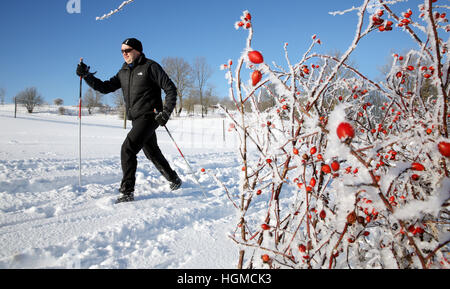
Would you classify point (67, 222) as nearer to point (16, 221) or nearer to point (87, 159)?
point (16, 221)

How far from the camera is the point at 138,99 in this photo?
9.70 feet

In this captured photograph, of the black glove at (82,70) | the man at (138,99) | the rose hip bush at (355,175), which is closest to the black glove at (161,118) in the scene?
the man at (138,99)

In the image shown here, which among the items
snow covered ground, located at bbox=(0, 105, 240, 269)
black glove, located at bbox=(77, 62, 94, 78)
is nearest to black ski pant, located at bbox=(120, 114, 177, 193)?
snow covered ground, located at bbox=(0, 105, 240, 269)

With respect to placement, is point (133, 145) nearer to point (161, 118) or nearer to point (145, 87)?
point (161, 118)

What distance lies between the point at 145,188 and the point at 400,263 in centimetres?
299

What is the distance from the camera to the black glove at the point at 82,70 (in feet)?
10.1

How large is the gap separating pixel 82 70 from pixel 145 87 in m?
0.97

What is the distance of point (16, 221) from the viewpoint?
208cm

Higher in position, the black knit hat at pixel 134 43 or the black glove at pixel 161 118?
the black knit hat at pixel 134 43

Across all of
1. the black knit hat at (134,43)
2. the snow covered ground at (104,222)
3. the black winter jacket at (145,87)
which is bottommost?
the snow covered ground at (104,222)

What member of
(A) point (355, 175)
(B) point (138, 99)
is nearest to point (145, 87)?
(B) point (138, 99)

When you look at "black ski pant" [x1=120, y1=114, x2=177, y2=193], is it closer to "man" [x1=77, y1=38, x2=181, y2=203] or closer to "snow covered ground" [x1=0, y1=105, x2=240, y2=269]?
"man" [x1=77, y1=38, x2=181, y2=203]

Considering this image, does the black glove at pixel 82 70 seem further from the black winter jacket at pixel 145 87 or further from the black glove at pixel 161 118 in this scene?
the black glove at pixel 161 118

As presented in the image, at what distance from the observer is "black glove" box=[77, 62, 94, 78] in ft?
10.1
